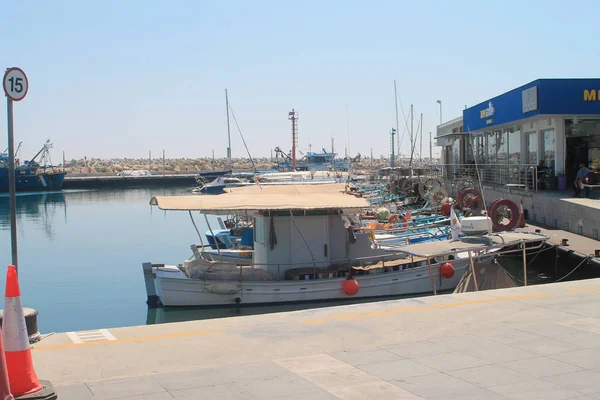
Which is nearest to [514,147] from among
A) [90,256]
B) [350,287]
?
[350,287]

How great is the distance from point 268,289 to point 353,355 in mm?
9941

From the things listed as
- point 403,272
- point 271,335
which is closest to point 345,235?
point 403,272

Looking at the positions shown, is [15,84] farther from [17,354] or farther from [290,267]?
[290,267]

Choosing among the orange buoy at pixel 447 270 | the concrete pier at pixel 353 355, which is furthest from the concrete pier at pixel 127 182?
the concrete pier at pixel 353 355

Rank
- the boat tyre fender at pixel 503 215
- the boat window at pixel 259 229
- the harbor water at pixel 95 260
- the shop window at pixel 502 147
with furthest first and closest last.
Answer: the shop window at pixel 502 147
the boat tyre fender at pixel 503 215
the harbor water at pixel 95 260
the boat window at pixel 259 229

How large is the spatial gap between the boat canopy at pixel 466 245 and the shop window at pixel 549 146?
53.7 feet

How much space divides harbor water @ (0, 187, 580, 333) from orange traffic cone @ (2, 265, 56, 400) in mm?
11413

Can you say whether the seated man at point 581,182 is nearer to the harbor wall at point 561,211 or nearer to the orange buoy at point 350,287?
the harbor wall at point 561,211

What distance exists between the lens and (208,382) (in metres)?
7.00

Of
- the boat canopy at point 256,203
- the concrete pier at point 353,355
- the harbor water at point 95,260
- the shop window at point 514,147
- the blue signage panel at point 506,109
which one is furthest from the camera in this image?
the shop window at point 514,147

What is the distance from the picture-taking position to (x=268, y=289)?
58.6 feet

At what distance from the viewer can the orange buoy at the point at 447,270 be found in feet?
63.7

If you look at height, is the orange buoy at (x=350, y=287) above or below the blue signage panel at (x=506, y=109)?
below

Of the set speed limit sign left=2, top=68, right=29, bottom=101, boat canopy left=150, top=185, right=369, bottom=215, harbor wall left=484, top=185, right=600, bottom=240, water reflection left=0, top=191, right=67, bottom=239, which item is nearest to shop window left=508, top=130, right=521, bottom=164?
harbor wall left=484, top=185, right=600, bottom=240
